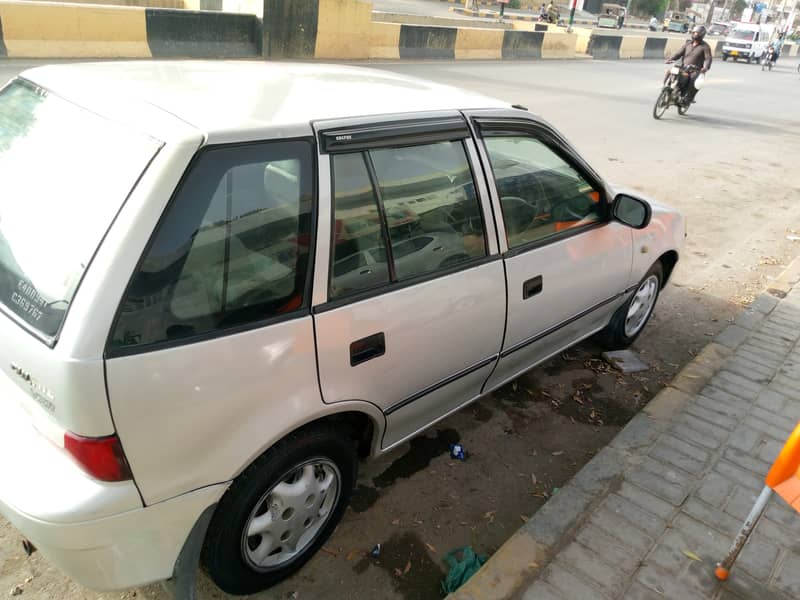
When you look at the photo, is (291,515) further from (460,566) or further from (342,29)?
(342,29)

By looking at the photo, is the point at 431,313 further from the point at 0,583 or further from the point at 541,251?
the point at 0,583

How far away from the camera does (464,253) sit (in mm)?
2816

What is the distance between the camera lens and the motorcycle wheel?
46.9 ft

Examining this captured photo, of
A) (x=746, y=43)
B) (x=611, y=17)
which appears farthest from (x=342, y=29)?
(x=611, y=17)

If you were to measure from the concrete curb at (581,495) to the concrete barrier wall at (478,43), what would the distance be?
18.8 m

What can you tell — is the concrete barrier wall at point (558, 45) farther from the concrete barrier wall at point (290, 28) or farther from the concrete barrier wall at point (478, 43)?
the concrete barrier wall at point (290, 28)

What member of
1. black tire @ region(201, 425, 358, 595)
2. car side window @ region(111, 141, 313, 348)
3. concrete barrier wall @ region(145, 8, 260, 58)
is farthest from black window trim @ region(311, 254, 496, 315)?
concrete barrier wall @ region(145, 8, 260, 58)

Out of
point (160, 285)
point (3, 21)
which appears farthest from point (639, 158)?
point (3, 21)

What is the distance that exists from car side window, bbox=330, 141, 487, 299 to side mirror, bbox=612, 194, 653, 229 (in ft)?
3.97

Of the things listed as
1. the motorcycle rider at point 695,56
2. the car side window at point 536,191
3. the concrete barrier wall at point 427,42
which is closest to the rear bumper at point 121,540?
the car side window at point 536,191

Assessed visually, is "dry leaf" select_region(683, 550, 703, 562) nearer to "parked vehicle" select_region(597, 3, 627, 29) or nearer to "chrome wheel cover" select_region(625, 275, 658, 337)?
"chrome wheel cover" select_region(625, 275, 658, 337)

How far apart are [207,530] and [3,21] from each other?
12479 mm

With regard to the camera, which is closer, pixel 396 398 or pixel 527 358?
pixel 396 398

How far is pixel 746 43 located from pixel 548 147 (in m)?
44.0
